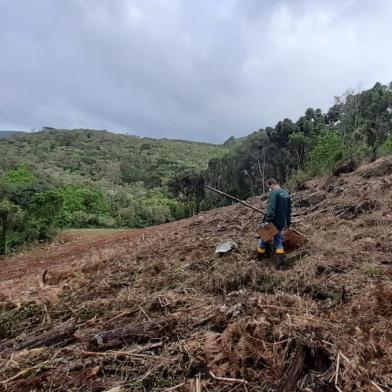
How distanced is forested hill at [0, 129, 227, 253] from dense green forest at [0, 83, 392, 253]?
0.17 feet

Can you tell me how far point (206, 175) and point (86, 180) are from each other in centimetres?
1101

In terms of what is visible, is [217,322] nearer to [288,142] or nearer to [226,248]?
[226,248]

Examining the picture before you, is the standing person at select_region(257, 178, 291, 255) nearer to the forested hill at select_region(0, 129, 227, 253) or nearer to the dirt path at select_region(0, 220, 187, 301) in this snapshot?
the dirt path at select_region(0, 220, 187, 301)

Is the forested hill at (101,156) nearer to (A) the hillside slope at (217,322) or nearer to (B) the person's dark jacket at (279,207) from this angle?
(A) the hillside slope at (217,322)

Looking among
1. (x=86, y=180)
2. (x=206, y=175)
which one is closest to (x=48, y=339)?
(x=206, y=175)

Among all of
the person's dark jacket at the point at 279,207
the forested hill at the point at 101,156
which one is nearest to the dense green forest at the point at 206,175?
the forested hill at the point at 101,156

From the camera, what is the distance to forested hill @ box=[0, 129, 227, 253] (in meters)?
13.9

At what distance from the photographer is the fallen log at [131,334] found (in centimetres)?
355

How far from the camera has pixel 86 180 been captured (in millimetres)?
34375

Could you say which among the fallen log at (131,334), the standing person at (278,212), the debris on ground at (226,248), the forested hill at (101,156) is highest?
the forested hill at (101,156)

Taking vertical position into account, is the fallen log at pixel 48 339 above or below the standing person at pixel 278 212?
below

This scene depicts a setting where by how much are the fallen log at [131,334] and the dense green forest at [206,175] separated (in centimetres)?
1022

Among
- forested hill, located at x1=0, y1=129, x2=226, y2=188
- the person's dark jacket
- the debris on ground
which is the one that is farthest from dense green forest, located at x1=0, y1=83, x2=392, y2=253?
the person's dark jacket

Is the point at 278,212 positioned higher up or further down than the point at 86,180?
higher up
